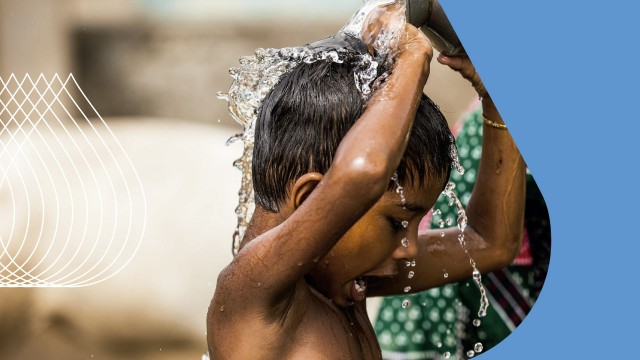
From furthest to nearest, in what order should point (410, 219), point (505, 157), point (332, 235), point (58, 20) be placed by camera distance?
point (58, 20), point (505, 157), point (410, 219), point (332, 235)

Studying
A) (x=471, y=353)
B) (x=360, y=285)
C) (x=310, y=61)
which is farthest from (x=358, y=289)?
(x=471, y=353)

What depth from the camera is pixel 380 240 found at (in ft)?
3.91

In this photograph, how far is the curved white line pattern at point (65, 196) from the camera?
2.27m

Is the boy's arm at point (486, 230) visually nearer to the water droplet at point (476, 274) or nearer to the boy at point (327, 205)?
the water droplet at point (476, 274)

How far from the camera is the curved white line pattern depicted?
2.27 meters

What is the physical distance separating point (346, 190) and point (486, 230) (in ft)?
2.03

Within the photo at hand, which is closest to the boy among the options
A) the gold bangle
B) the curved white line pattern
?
the gold bangle

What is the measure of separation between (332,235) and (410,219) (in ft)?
0.69

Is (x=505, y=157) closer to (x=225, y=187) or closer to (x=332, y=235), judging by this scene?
(x=332, y=235)

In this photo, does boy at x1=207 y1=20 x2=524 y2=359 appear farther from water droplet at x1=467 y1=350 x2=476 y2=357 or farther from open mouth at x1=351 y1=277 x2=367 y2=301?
water droplet at x1=467 y1=350 x2=476 y2=357

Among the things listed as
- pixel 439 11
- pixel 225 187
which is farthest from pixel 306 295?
pixel 225 187

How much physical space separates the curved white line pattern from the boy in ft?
3.58

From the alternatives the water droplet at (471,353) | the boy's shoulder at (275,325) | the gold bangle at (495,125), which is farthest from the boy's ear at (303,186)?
the water droplet at (471,353)

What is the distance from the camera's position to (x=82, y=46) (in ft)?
7.51
